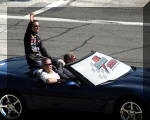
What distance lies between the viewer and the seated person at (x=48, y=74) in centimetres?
1005

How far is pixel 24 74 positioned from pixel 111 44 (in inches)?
313

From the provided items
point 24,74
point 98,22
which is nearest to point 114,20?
point 98,22

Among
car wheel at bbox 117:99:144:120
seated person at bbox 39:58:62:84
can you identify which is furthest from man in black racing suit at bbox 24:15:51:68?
car wheel at bbox 117:99:144:120

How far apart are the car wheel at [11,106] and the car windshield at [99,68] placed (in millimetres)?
1306

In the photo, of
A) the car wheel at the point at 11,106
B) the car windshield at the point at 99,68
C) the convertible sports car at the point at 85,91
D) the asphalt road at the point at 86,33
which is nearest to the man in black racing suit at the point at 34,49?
the convertible sports car at the point at 85,91

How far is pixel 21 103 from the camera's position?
1020cm

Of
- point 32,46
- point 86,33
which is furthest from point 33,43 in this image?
point 86,33

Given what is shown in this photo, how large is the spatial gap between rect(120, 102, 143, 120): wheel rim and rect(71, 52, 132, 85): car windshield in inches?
28.6

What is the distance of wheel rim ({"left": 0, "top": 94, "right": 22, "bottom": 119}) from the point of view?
10.2 meters

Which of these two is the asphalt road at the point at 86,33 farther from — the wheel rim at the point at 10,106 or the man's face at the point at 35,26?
the wheel rim at the point at 10,106

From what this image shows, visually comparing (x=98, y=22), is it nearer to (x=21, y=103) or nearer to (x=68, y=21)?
(x=68, y=21)

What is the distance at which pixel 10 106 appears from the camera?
1029cm

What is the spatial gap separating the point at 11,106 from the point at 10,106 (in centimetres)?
3

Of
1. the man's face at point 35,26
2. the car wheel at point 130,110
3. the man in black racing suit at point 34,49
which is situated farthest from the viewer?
the man's face at point 35,26
